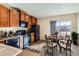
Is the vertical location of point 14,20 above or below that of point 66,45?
above

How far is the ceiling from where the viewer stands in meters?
2.19

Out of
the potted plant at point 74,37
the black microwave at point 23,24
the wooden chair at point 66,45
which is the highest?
the black microwave at point 23,24

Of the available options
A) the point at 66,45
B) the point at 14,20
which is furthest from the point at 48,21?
the point at 14,20

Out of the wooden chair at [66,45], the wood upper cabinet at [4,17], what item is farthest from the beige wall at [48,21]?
the wood upper cabinet at [4,17]

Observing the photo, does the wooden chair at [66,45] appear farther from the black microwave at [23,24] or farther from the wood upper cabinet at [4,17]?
the wood upper cabinet at [4,17]

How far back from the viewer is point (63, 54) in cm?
221

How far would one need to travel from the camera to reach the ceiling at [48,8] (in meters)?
2.19

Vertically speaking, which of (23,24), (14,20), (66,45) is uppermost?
(14,20)

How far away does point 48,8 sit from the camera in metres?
Answer: 2.26

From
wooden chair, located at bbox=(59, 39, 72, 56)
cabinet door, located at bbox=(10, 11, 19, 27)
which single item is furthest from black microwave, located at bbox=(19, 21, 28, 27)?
wooden chair, located at bbox=(59, 39, 72, 56)

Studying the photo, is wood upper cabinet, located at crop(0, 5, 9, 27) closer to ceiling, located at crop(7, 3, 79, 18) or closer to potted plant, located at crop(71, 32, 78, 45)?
ceiling, located at crop(7, 3, 79, 18)

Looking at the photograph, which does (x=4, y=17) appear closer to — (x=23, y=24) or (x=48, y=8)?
(x=23, y=24)

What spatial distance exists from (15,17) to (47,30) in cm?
97

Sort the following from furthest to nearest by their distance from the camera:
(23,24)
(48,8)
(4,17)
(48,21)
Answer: (23,24), (4,17), (48,21), (48,8)
